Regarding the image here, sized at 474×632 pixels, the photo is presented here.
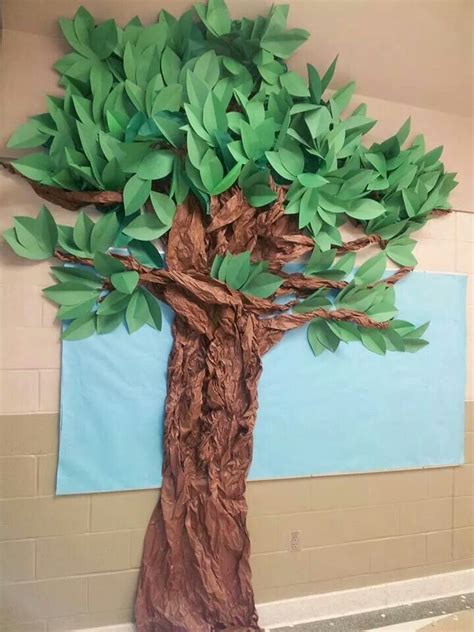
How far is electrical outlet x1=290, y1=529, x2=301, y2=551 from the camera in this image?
1.82 meters

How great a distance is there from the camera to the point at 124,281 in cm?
154

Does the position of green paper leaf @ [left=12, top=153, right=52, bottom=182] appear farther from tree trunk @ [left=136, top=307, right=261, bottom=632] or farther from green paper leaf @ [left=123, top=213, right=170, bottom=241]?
tree trunk @ [left=136, top=307, right=261, bottom=632]

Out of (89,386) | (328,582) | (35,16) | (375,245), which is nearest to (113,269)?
(89,386)

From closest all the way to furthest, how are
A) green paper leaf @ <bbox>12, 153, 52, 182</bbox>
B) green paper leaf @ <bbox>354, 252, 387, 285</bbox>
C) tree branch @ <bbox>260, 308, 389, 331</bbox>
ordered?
green paper leaf @ <bbox>12, 153, 52, 182</bbox>, tree branch @ <bbox>260, 308, 389, 331</bbox>, green paper leaf @ <bbox>354, 252, 387, 285</bbox>

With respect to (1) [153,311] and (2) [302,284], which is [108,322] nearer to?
(1) [153,311]

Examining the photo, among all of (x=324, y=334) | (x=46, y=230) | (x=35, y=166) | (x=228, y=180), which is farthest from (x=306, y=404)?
(x=35, y=166)

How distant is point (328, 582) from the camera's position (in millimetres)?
1860

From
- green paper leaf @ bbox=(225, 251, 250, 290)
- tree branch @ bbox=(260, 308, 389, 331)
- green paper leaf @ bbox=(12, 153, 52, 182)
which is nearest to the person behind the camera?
green paper leaf @ bbox=(12, 153, 52, 182)

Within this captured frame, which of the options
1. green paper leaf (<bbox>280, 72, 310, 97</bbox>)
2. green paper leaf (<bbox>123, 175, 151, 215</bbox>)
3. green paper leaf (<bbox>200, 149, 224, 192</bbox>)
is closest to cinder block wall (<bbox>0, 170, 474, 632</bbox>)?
green paper leaf (<bbox>123, 175, 151, 215</bbox>)

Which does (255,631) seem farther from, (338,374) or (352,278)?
(352,278)

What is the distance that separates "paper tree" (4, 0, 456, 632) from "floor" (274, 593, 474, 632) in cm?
37

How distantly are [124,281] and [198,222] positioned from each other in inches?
13.8

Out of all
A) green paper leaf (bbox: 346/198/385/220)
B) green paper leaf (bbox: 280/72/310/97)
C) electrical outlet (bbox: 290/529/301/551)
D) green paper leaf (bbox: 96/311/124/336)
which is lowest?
electrical outlet (bbox: 290/529/301/551)

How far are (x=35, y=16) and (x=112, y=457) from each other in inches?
61.3
